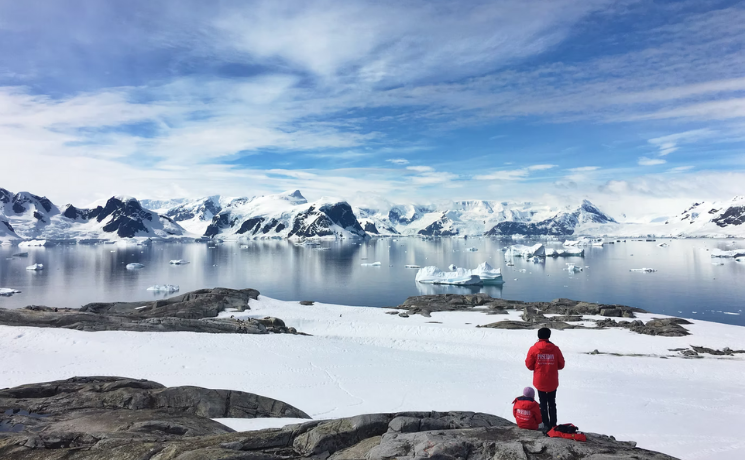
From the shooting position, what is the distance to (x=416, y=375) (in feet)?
58.1

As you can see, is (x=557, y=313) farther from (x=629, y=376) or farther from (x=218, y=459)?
(x=218, y=459)

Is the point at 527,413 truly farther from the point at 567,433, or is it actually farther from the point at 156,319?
the point at 156,319

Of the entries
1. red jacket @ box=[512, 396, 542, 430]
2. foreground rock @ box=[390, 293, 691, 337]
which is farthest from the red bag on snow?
foreground rock @ box=[390, 293, 691, 337]

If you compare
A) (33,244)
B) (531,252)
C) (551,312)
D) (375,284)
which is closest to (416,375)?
(551,312)

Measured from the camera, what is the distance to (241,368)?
1678cm

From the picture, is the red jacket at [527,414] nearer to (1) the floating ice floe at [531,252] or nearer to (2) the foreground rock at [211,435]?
(2) the foreground rock at [211,435]

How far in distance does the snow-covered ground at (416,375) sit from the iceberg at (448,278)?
45.4m

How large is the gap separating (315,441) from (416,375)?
11.0 meters

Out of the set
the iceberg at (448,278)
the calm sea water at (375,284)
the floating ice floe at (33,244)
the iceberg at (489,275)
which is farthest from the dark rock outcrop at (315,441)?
the floating ice floe at (33,244)

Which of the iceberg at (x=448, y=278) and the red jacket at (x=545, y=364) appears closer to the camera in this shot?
the red jacket at (x=545, y=364)

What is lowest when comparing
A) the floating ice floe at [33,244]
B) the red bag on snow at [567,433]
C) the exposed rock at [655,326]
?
the exposed rock at [655,326]

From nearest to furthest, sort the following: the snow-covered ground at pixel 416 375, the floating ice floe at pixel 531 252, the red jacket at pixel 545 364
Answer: the red jacket at pixel 545 364 → the snow-covered ground at pixel 416 375 → the floating ice floe at pixel 531 252

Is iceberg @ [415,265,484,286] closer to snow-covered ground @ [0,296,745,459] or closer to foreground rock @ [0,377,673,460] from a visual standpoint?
snow-covered ground @ [0,296,745,459]

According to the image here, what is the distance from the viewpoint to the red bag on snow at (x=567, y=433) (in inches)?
266
